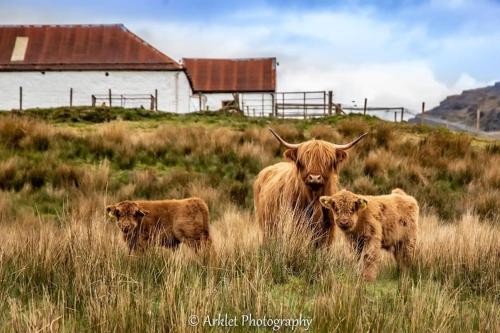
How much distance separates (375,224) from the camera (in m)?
6.04

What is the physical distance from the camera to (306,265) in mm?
5320

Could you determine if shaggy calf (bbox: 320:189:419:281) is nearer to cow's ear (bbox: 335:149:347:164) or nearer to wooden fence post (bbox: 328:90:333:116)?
cow's ear (bbox: 335:149:347:164)

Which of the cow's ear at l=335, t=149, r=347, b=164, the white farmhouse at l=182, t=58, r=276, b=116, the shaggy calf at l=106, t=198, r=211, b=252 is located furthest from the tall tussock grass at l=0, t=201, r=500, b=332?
the white farmhouse at l=182, t=58, r=276, b=116

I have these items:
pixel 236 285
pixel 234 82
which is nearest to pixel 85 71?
pixel 234 82

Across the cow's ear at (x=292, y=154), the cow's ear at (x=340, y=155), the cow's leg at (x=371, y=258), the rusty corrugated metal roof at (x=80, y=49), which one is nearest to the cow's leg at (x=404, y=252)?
the cow's leg at (x=371, y=258)

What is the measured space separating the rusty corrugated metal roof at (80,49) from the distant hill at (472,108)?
54573 mm

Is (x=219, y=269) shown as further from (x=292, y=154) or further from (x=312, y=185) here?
(x=292, y=154)

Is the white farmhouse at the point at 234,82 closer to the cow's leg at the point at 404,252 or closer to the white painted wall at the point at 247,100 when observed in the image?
the white painted wall at the point at 247,100

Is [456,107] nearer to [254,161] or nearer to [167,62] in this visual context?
[167,62]

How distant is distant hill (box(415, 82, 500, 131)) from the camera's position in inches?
4108

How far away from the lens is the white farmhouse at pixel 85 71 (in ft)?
118

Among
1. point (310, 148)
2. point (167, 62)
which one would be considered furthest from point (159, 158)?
point (167, 62)

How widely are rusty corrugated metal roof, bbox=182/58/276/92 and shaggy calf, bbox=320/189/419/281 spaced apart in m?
37.1

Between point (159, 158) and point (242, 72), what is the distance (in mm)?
30372
